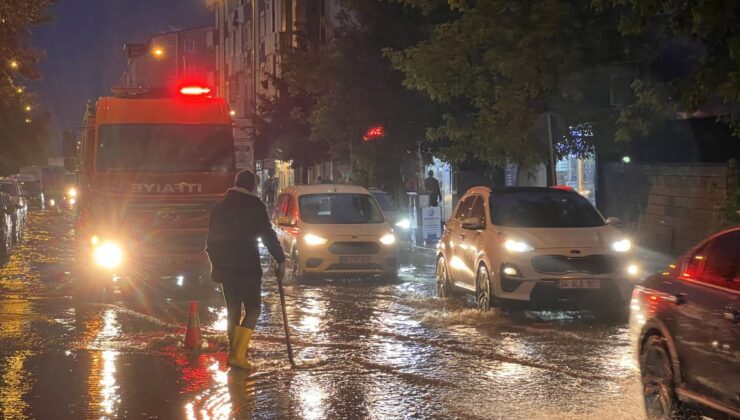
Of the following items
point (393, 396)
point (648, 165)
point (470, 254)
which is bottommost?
point (393, 396)

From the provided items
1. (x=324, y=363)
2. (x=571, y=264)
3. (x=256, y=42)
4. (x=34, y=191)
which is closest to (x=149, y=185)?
(x=571, y=264)

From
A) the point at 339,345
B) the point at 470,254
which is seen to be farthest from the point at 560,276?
the point at 339,345

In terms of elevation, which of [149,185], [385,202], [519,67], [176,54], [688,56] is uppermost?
[176,54]

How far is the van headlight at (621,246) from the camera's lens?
14171mm

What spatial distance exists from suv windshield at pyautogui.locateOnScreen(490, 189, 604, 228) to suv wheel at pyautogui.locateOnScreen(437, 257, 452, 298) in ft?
5.63

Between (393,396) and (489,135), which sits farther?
(489,135)

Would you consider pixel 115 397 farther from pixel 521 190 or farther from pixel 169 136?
pixel 169 136

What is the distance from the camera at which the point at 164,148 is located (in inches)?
698

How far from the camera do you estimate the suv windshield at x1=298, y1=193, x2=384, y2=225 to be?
20188 millimetres

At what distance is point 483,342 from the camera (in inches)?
475

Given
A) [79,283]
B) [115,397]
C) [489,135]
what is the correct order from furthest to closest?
[489,135] → [79,283] → [115,397]

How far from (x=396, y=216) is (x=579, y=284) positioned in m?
12.6

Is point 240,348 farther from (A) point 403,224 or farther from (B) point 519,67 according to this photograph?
(A) point 403,224

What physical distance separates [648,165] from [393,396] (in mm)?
16313
